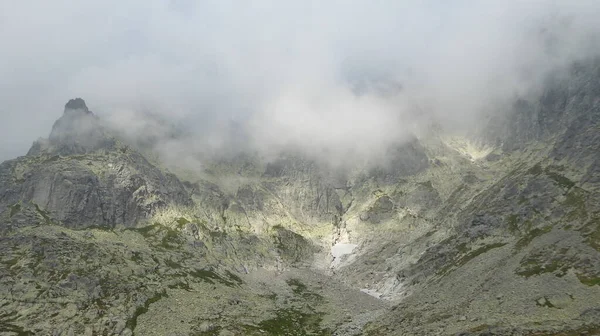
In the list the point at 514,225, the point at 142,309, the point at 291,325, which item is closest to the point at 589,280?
the point at 514,225

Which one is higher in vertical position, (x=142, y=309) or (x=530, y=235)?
(x=530, y=235)

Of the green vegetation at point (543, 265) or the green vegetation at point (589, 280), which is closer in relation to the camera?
the green vegetation at point (589, 280)

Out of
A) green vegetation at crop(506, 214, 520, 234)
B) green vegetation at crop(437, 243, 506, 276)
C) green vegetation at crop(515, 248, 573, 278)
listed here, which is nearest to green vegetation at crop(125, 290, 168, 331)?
green vegetation at crop(437, 243, 506, 276)

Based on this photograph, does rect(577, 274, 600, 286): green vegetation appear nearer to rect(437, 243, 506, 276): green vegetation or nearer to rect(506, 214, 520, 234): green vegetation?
rect(437, 243, 506, 276): green vegetation

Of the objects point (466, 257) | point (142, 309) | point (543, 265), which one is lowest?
point (142, 309)

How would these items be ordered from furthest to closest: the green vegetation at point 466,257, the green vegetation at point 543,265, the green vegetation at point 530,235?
the green vegetation at point 466,257 < the green vegetation at point 530,235 < the green vegetation at point 543,265

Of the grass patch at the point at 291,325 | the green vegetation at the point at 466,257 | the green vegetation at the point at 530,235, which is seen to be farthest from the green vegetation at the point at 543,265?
the grass patch at the point at 291,325

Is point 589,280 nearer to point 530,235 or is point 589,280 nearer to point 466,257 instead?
point 530,235

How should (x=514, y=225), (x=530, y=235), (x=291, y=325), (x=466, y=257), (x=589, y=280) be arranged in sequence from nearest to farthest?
(x=589, y=280)
(x=291, y=325)
(x=530, y=235)
(x=466, y=257)
(x=514, y=225)

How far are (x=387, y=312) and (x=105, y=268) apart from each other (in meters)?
119

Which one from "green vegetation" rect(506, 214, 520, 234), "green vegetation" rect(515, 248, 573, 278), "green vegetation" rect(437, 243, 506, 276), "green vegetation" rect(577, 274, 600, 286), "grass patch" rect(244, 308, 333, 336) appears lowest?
"grass patch" rect(244, 308, 333, 336)

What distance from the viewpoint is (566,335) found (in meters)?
102

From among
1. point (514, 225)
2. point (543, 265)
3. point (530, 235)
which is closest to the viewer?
point (543, 265)

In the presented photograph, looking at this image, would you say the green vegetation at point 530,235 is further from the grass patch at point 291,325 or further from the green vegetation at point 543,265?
the grass patch at point 291,325
